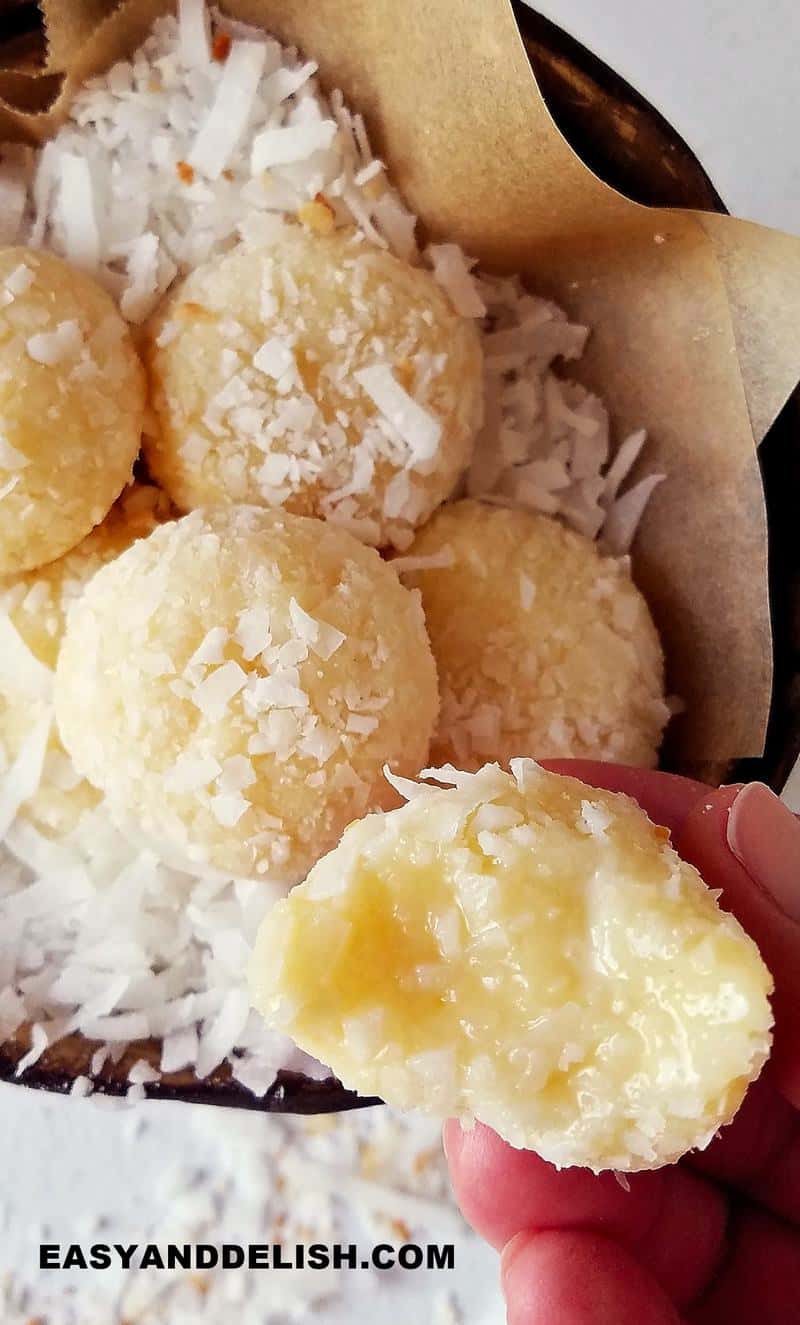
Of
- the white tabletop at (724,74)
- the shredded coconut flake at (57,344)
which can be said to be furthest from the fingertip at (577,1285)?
the white tabletop at (724,74)

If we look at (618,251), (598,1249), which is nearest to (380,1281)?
(598,1249)

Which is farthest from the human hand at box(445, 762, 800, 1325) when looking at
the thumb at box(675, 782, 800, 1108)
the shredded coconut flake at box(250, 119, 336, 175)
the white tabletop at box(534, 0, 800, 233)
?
the white tabletop at box(534, 0, 800, 233)

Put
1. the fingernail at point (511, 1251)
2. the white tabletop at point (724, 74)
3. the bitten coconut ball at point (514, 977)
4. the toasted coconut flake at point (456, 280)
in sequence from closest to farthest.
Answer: the bitten coconut ball at point (514, 977) < the fingernail at point (511, 1251) < the toasted coconut flake at point (456, 280) < the white tabletop at point (724, 74)

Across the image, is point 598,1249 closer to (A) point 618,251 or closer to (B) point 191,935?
(B) point 191,935

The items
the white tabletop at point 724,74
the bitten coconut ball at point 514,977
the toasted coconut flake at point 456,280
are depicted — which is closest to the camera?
the bitten coconut ball at point 514,977

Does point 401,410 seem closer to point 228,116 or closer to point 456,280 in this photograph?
point 456,280

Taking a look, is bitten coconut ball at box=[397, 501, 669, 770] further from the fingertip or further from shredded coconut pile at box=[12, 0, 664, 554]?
the fingertip

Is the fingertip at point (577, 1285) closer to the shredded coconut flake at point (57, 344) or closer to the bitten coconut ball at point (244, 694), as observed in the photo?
the bitten coconut ball at point (244, 694)
